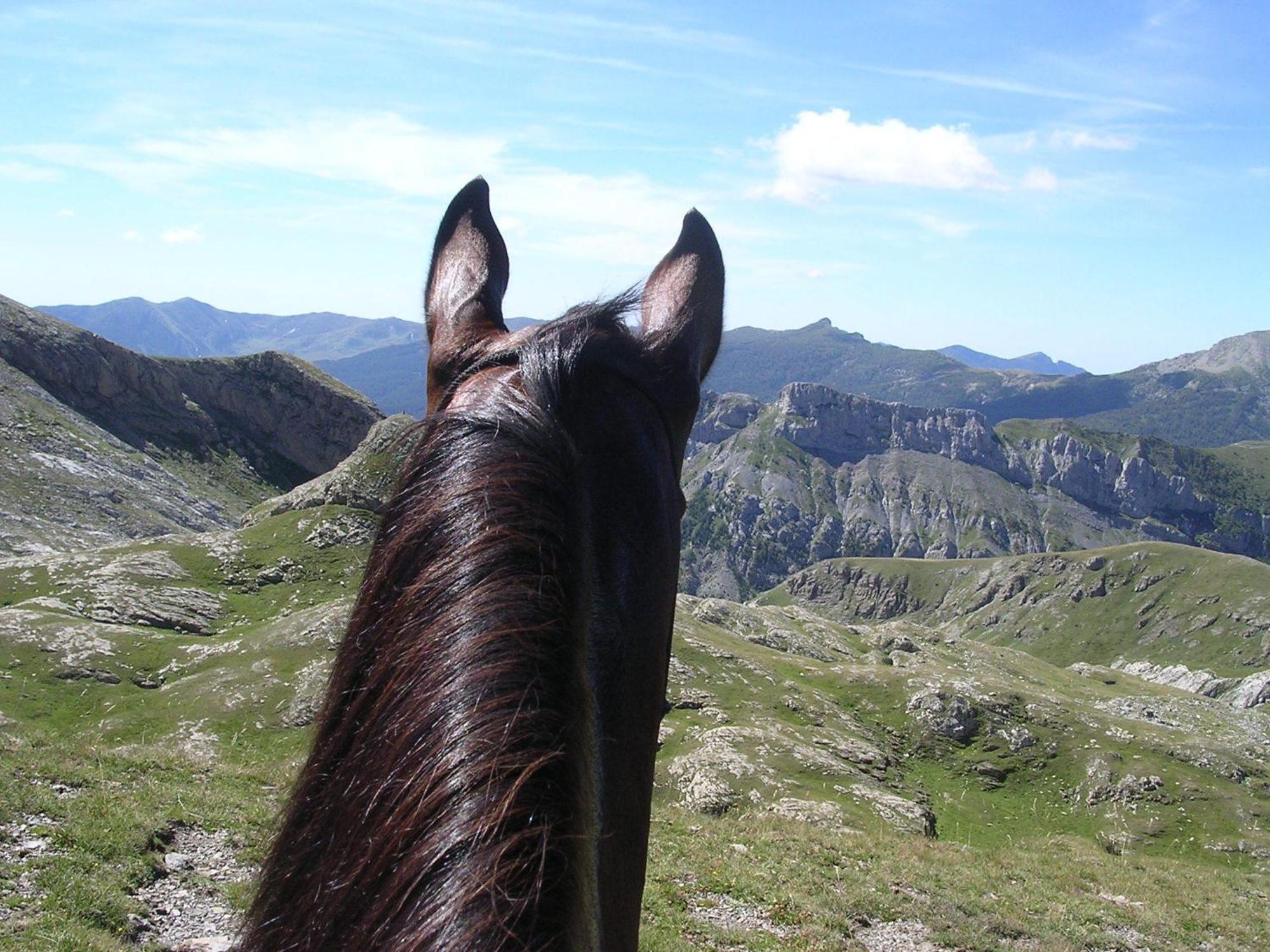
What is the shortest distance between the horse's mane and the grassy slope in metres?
0.93

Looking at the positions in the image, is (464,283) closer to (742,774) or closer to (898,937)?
(898,937)

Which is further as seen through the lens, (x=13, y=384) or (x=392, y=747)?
(x=13, y=384)

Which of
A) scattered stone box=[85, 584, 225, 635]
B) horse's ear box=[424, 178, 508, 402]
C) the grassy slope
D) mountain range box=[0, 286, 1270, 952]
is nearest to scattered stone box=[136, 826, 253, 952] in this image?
mountain range box=[0, 286, 1270, 952]

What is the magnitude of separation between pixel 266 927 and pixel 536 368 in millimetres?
1269

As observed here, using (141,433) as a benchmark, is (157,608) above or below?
below

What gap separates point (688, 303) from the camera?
8.77 feet

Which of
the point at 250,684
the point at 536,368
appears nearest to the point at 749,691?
the point at 250,684

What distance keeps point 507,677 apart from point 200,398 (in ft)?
422

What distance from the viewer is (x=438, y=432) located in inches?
80.2

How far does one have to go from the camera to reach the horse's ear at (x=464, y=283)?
2.49 meters

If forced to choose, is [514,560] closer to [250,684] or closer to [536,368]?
[536,368]

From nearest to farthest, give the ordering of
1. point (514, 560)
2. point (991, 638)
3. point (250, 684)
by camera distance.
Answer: point (514, 560), point (250, 684), point (991, 638)

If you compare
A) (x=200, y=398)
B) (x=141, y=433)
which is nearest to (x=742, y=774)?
(x=141, y=433)

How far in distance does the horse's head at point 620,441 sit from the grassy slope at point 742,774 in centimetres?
86
